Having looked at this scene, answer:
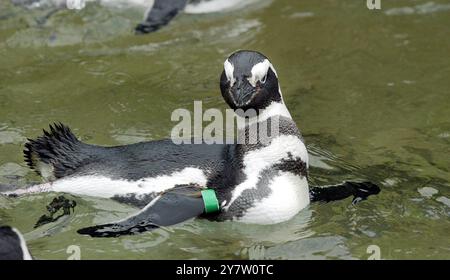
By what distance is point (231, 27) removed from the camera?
690 cm

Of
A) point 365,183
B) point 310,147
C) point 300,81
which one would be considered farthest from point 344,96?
point 365,183

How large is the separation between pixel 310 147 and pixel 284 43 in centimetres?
159

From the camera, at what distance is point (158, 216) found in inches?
160

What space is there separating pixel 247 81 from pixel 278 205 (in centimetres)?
55

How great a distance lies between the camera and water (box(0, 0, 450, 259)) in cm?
419

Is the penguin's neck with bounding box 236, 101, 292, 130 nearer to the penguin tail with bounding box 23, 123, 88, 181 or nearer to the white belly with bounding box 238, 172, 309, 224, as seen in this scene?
the white belly with bounding box 238, 172, 309, 224

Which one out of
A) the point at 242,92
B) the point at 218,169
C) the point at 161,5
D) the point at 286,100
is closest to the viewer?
the point at 242,92

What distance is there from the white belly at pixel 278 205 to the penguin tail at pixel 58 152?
811 mm

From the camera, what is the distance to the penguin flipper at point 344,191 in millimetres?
4480

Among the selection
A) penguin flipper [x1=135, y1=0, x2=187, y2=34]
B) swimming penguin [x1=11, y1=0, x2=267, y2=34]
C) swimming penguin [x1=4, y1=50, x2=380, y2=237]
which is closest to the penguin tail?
swimming penguin [x1=4, y1=50, x2=380, y2=237]

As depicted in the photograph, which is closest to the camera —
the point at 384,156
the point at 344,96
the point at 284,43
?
the point at 384,156

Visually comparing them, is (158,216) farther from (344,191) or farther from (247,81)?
(344,191)

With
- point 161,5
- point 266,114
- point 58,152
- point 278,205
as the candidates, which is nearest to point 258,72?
point 266,114
